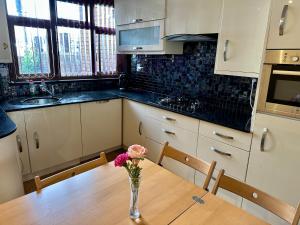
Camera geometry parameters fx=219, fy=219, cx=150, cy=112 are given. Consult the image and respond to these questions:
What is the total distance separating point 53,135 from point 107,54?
1496mm

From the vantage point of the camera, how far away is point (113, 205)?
3.38 feet

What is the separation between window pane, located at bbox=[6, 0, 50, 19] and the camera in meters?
2.45

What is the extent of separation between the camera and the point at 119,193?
1118 mm

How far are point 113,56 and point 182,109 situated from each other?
5.50ft

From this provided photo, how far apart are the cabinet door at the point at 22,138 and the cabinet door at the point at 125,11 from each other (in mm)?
1698

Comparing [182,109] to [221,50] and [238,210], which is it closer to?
[221,50]

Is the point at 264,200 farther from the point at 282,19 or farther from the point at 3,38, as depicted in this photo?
the point at 3,38

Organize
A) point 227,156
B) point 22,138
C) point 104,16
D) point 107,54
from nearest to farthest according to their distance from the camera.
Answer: point 227,156 < point 22,138 < point 104,16 < point 107,54

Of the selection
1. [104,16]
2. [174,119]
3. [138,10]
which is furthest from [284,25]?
[104,16]

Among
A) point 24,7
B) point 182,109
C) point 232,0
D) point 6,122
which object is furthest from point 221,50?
point 24,7

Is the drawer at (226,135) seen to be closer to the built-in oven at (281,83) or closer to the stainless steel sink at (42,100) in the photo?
the built-in oven at (281,83)

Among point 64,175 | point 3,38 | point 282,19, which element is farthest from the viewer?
point 3,38

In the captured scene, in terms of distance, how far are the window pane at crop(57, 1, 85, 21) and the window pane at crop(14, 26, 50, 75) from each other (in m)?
0.32

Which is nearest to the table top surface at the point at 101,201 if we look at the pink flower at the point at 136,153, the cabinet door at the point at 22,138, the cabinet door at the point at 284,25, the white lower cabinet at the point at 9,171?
the pink flower at the point at 136,153
